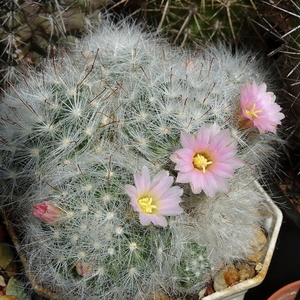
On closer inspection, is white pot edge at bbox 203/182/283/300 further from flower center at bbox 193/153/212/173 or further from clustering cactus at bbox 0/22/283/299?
flower center at bbox 193/153/212/173

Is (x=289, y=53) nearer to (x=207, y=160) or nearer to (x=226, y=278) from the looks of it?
(x=207, y=160)

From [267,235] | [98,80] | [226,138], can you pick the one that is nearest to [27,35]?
[98,80]

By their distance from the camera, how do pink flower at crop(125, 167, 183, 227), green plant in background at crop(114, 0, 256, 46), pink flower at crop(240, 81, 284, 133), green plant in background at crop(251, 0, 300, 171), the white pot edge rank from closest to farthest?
pink flower at crop(125, 167, 183, 227) < pink flower at crop(240, 81, 284, 133) < the white pot edge < green plant in background at crop(251, 0, 300, 171) < green plant in background at crop(114, 0, 256, 46)

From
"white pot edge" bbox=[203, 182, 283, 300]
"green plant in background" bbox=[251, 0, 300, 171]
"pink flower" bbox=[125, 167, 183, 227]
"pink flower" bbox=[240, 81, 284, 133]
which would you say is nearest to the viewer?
"pink flower" bbox=[125, 167, 183, 227]

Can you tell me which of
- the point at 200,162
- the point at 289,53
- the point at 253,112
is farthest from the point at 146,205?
the point at 289,53

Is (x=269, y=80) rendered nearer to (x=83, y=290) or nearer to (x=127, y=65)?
(x=127, y=65)

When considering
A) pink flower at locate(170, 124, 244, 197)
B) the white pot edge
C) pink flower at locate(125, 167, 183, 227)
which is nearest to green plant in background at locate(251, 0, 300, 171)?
the white pot edge

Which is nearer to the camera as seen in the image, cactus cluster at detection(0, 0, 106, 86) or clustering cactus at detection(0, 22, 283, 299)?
clustering cactus at detection(0, 22, 283, 299)
